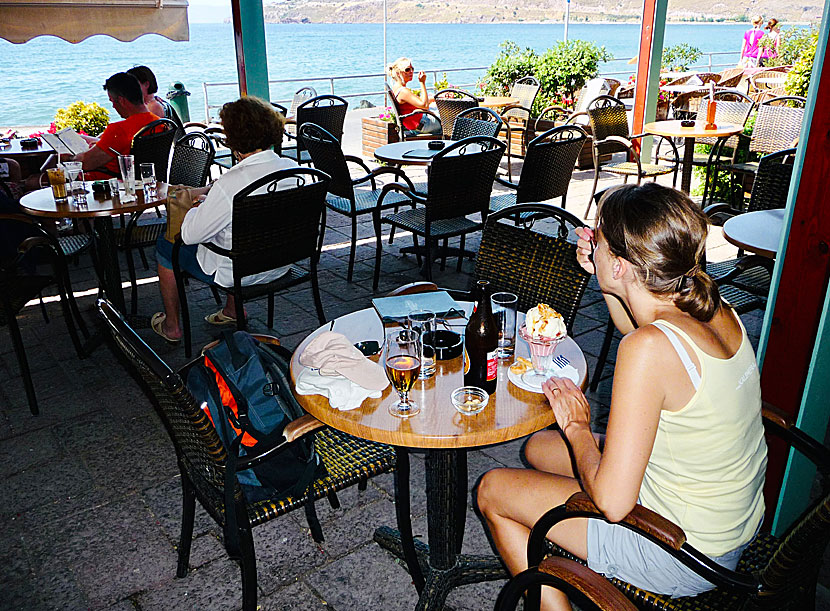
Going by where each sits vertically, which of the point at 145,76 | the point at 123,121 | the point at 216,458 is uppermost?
the point at 145,76

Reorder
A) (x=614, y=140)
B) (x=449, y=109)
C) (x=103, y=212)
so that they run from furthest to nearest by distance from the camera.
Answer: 1. (x=449, y=109)
2. (x=614, y=140)
3. (x=103, y=212)

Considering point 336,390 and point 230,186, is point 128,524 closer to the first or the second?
point 336,390

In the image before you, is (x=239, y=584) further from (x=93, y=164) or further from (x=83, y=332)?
(x=93, y=164)

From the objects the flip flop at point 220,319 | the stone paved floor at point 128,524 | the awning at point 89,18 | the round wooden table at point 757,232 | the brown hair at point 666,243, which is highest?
the awning at point 89,18

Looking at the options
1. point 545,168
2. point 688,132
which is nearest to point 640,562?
point 545,168

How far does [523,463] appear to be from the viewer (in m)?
2.59

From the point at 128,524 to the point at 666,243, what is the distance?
1.96m

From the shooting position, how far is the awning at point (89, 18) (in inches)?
207

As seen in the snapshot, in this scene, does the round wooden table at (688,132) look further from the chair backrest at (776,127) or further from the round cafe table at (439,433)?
the round cafe table at (439,433)

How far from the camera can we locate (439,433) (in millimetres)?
1470

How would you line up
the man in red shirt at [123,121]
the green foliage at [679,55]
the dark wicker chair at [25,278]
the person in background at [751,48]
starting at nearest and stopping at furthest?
the dark wicker chair at [25,278] → the man in red shirt at [123,121] → the person in background at [751,48] → the green foliage at [679,55]

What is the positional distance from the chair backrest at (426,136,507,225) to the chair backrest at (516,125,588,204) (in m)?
0.20

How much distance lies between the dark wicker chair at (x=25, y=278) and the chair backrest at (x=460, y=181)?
1935mm

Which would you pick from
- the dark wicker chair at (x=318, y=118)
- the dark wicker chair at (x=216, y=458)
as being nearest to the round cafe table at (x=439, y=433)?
the dark wicker chair at (x=216, y=458)
